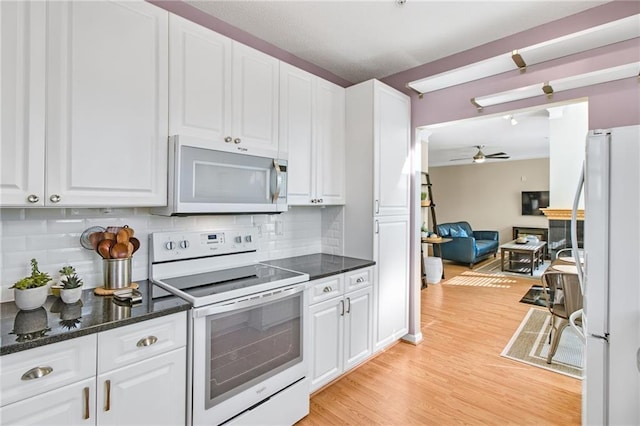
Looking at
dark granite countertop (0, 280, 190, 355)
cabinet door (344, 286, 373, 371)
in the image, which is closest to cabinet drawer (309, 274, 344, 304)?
cabinet door (344, 286, 373, 371)

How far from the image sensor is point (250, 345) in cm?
183

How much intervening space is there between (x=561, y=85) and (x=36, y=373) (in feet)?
10.7

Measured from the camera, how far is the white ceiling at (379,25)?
2160mm

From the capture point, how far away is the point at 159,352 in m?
1.50

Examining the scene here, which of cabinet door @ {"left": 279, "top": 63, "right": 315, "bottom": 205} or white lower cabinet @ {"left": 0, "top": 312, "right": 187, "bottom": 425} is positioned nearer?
white lower cabinet @ {"left": 0, "top": 312, "right": 187, "bottom": 425}

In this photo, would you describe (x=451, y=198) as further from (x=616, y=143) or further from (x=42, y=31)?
(x=42, y=31)

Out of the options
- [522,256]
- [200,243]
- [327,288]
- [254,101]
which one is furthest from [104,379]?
[522,256]

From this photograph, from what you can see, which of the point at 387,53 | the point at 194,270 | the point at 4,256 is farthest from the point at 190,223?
the point at 387,53

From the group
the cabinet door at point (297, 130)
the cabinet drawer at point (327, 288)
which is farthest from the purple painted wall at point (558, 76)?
the cabinet drawer at point (327, 288)

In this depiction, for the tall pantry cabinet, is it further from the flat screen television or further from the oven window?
the flat screen television

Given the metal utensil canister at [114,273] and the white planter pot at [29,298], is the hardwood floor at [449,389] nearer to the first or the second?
the metal utensil canister at [114,273]

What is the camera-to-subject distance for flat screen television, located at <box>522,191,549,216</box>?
28.3 feet

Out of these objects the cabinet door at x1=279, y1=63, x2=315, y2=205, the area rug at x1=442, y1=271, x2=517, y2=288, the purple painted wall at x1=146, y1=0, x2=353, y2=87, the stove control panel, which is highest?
the purple painted wall at x1=146, y1=0, x2=353, y2=87

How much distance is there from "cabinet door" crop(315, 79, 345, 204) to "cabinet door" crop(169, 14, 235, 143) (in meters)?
0.88
